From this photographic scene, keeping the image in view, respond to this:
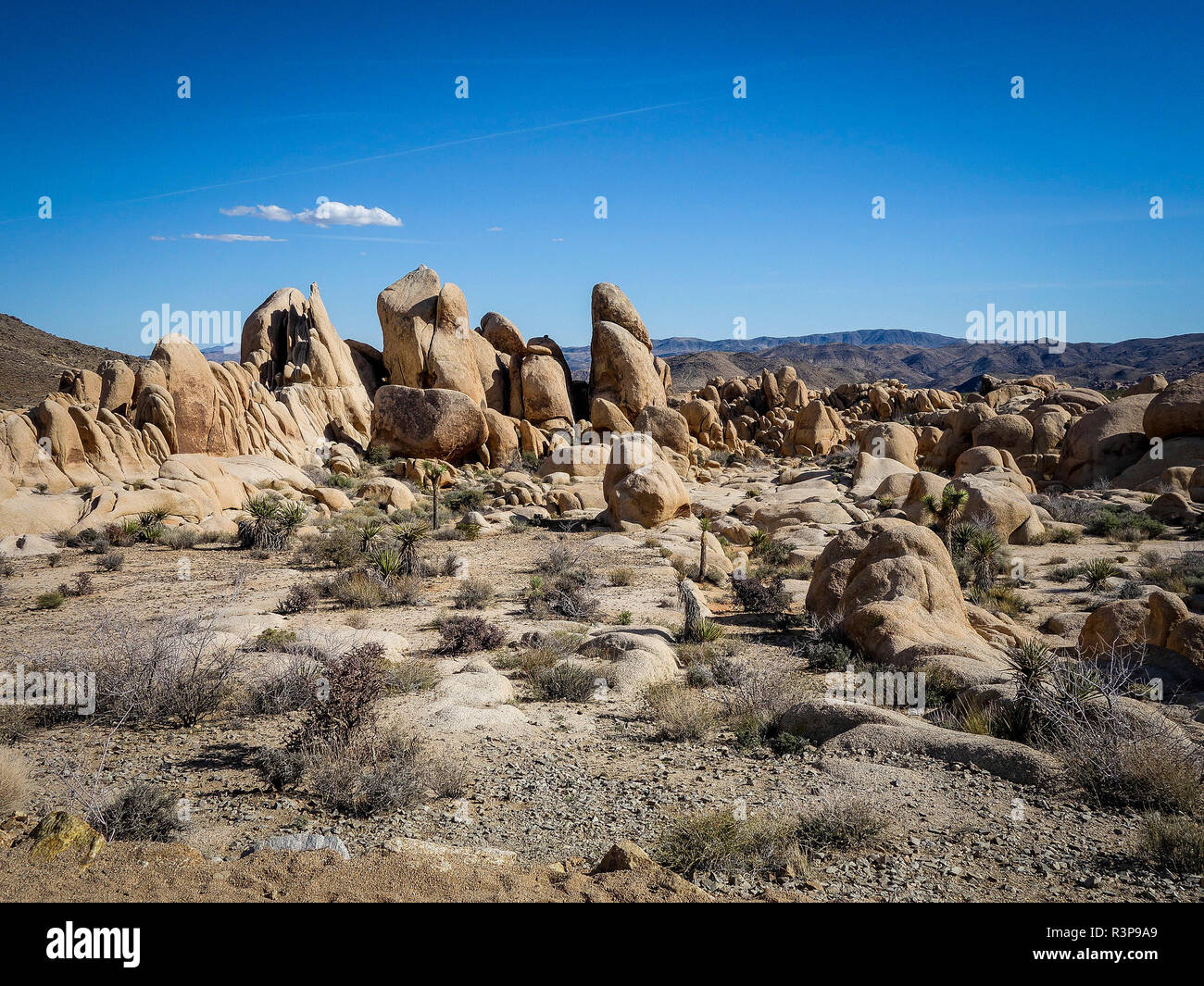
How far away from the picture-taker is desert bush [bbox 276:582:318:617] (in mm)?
11664

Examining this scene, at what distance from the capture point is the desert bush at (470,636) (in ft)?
32.9

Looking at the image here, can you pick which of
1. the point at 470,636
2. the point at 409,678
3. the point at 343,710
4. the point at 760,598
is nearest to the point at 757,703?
the point at 409,678

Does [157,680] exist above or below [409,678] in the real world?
above

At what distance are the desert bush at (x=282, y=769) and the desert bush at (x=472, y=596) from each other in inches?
265

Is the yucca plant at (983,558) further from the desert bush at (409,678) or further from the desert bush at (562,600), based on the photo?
the desert bush at (409,678)

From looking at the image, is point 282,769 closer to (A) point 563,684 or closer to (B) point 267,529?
(A) point 563,684

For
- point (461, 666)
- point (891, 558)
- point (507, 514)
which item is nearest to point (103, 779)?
point (461, 666)

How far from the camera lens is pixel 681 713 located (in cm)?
740

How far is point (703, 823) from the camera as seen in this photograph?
192 inches

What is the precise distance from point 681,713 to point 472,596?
6.10 m

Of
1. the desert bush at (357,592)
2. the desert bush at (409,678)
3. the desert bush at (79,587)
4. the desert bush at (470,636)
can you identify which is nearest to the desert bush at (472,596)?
the desert bush at (357,592)

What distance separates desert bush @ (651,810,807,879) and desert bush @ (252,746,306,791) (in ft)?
9.41
